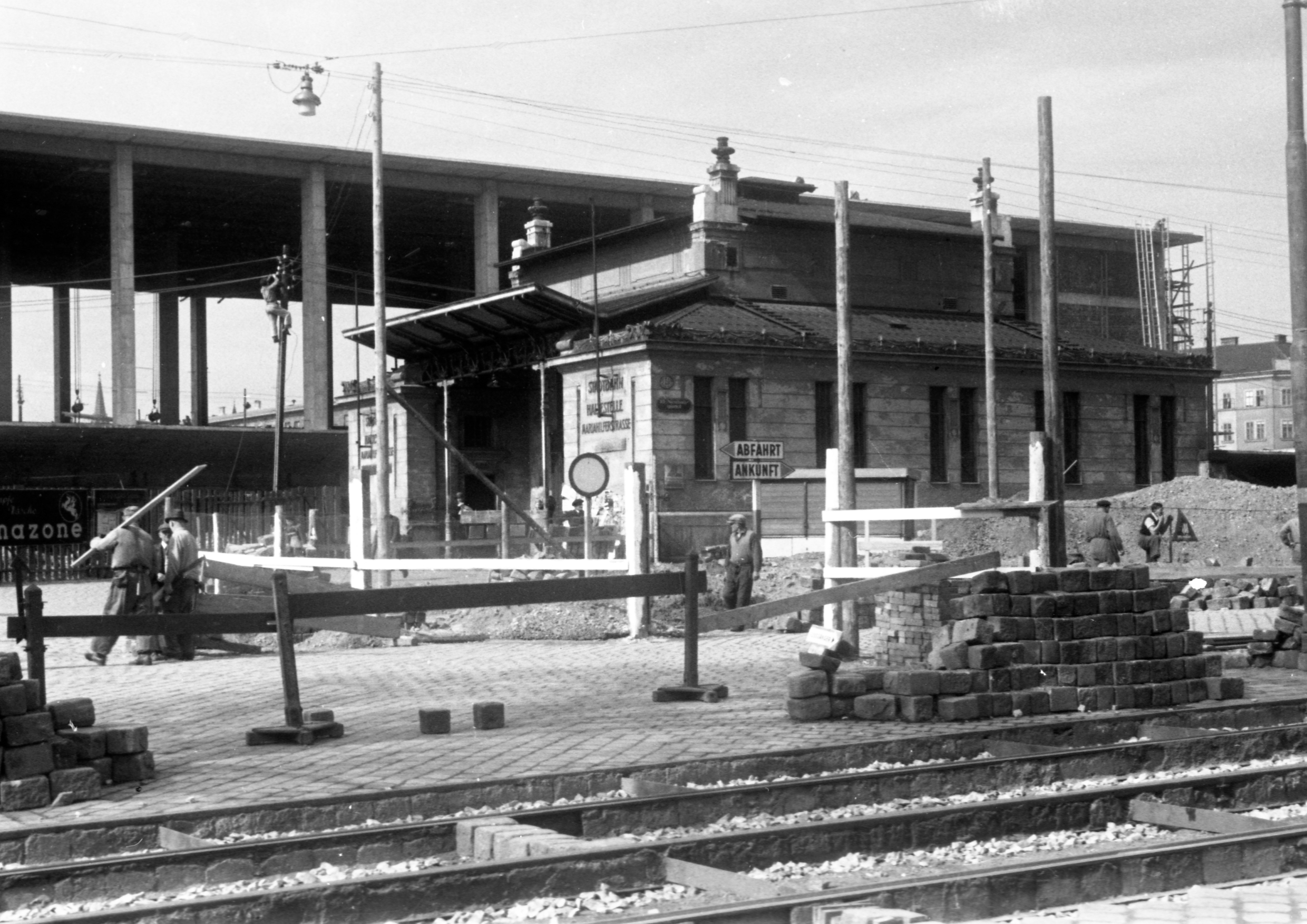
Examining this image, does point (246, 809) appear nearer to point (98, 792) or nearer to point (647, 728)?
point (98, 792)

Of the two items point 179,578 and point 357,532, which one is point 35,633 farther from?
point 357,532

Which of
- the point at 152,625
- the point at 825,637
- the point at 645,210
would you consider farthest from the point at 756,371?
the point at 152,625

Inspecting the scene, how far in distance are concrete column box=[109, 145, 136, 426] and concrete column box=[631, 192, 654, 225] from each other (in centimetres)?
1832

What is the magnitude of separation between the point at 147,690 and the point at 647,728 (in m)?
6.42

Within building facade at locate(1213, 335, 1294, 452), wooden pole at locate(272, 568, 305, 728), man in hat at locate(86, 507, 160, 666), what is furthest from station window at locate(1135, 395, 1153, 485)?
building facade at locate(1213, 335, 1294, 452)

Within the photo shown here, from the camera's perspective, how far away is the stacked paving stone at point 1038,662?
469 inches

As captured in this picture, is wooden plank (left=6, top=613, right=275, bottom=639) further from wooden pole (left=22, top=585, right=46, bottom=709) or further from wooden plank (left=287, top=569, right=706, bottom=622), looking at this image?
wooden plank (left=287, top=569, right=706, bottom=622)

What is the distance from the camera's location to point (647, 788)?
8.67 meters

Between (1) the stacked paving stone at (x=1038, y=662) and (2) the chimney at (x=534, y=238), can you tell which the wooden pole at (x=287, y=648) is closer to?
(1) the stacked paving stone at (x=1038, y=662)

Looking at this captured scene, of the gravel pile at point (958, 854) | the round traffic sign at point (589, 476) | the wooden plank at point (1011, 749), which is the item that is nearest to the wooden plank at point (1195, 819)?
the gravel pile at point (958, 854)

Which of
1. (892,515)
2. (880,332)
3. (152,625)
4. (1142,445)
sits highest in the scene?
(880,332)

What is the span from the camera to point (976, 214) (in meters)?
40.6

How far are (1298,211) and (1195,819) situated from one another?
10.5 metres

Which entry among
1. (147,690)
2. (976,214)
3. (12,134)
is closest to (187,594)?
(147,690)
